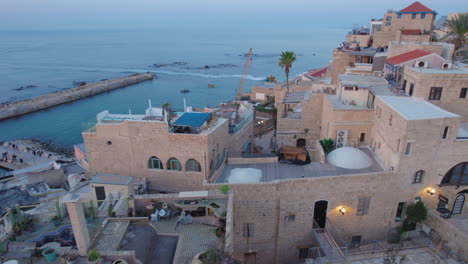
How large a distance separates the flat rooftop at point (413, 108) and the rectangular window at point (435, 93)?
1447mm

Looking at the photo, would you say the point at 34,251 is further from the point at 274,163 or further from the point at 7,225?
the point at 274,163

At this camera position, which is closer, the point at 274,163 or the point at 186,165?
the point at 186,165

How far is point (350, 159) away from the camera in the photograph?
1984 centimetres

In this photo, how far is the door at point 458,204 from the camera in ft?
62.1

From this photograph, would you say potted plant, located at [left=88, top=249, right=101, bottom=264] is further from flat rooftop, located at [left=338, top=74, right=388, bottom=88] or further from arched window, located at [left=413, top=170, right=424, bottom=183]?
flat rooftop, located at [left=338, top=74, right=388, bottom=88]

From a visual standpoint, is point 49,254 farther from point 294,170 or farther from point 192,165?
point 294,170

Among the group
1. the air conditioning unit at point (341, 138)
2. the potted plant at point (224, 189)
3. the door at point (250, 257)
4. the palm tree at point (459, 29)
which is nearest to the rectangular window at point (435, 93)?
the air conditioning unit at point (341, 138)

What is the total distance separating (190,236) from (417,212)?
46.4 ft

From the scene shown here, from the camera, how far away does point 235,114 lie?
27359 millimetres

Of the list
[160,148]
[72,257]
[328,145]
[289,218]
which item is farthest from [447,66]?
[72,257]

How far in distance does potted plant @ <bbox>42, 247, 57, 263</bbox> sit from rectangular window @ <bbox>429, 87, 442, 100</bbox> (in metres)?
24.3

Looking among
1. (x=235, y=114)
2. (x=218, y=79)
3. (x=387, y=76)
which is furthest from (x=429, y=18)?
(x=218, y=79)

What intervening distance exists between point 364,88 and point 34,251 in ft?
76.3

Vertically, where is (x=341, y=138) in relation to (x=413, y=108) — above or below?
below
